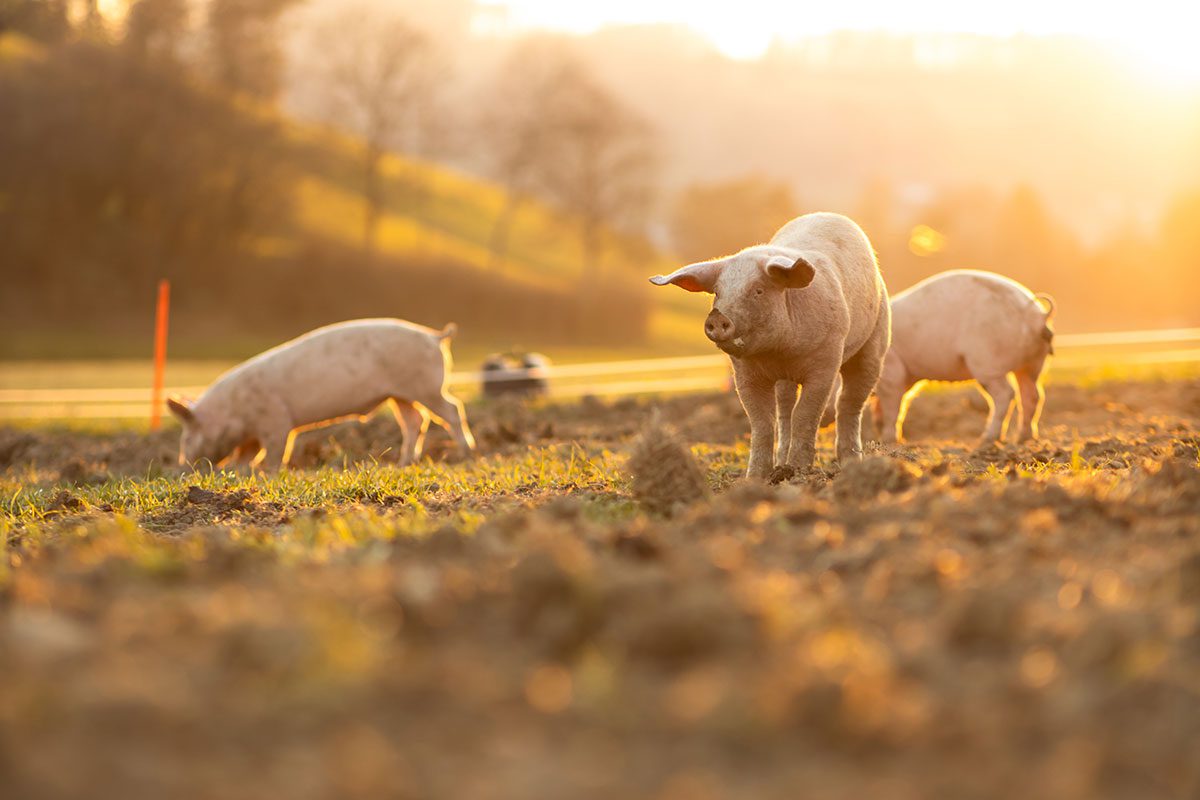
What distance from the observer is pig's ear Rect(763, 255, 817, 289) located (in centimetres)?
670

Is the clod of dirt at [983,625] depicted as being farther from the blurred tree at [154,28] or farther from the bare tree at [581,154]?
the bare tree at [581,154]

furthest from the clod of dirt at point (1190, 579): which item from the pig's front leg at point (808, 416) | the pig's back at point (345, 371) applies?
the pig's back at point (345, 371)

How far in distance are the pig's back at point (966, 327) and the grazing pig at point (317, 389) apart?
11.8 ft

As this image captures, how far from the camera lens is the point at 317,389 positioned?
34.6ft

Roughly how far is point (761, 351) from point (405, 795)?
4.81m

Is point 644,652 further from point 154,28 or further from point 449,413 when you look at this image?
point 154,28

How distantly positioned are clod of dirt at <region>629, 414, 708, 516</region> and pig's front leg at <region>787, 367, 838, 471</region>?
5.35ft

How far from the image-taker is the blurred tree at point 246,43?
1790 inches

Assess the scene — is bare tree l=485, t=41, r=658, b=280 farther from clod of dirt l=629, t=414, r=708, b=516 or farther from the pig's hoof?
clod of dirt l=629, t=414, r=708, b=516

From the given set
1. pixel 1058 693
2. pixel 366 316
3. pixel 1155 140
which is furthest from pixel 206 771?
pixel 1155 140

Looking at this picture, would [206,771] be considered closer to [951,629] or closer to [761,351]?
[951,629]

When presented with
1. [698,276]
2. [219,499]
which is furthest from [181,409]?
[698,276]

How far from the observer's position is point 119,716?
2746 millimetres

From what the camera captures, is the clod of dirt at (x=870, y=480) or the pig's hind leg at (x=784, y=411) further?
the pig's hind leg at (x=784, y=411)
